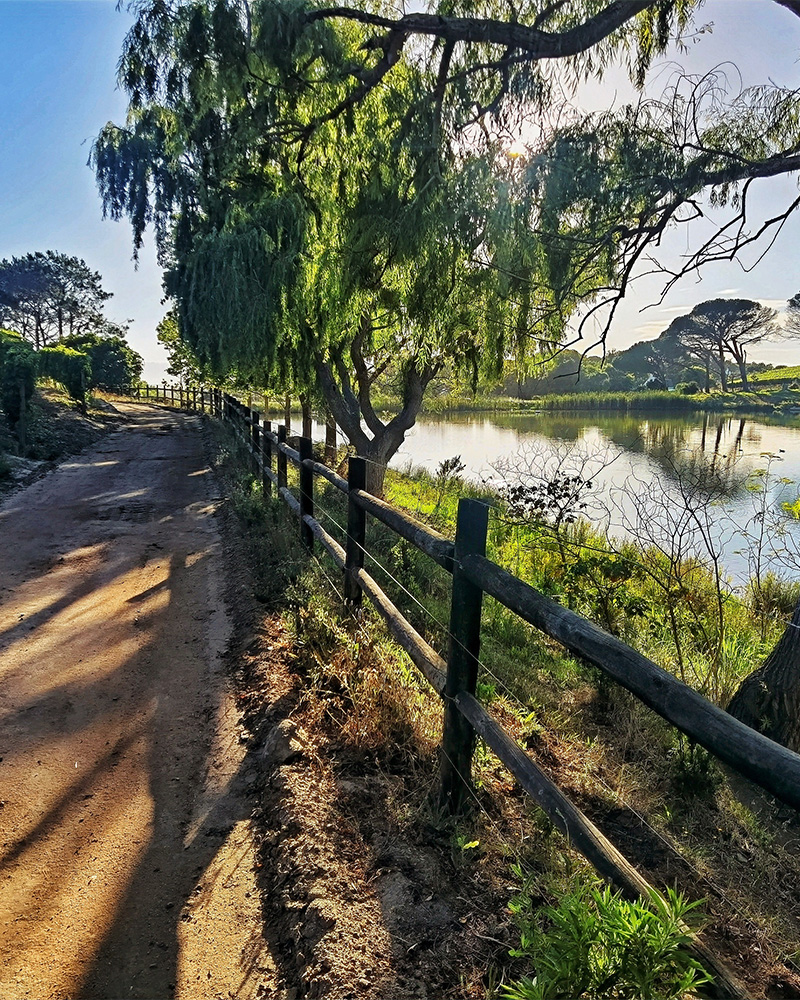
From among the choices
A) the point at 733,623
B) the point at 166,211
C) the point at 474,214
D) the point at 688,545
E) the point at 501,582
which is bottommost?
the point at 733,623

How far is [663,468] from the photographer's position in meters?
8.29

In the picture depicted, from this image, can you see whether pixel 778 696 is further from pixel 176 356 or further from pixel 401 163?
pixel 176 356

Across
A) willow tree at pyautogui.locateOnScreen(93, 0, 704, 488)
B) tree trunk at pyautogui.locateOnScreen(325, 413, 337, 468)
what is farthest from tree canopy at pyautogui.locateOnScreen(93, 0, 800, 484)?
tree trunk at pyautogui.locateOnScreen(325, 413, 337, 468)

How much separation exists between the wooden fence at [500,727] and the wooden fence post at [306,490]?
163 cm

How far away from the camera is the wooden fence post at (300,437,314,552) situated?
5.58m

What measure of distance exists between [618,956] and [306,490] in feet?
15.4

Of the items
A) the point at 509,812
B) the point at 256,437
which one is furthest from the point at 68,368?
the point at 509,812

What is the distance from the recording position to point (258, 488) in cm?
877

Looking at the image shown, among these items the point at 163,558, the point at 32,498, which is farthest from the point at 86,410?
the point at 163,558

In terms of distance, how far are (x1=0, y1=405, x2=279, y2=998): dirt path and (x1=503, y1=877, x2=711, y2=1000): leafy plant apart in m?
1.08

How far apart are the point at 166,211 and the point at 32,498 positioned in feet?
15.5

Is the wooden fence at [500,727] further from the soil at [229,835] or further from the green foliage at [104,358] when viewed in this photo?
the green foliage at [104,358]

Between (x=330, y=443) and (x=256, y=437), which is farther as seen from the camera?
(x=330, y=443)

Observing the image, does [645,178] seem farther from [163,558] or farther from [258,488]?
[258,488]
